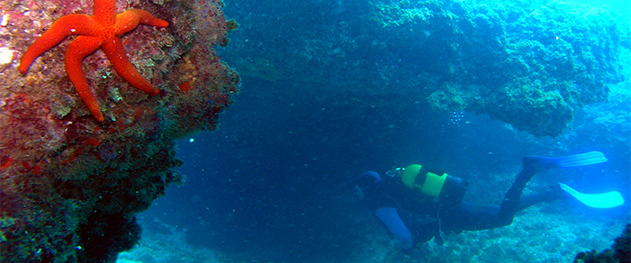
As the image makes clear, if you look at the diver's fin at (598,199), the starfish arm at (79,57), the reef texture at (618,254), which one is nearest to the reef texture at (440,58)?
the diver's fin at (598,199)

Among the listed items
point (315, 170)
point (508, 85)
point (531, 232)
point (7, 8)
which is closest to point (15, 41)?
point (7, 8)

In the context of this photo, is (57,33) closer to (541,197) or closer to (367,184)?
(367,184)

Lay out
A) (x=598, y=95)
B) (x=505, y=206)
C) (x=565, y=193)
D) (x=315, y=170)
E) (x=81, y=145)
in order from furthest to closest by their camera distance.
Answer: (x=315, y=170) → (x=598, y=95) → (x=565, y=193) → (x=505, y=206) → (x=81, y=145)

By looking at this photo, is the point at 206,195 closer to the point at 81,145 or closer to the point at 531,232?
the point at 81,145

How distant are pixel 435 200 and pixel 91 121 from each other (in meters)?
8.98

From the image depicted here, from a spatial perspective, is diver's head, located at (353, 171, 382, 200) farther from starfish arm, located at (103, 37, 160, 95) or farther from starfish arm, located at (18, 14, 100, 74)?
starfish arm, located at (18, 14, 100, 74)

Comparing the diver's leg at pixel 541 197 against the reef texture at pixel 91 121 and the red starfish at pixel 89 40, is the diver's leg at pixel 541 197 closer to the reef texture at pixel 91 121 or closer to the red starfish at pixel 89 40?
the reef texture at pixel 91 121

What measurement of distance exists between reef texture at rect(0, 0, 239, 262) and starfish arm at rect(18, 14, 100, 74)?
19 centimetres

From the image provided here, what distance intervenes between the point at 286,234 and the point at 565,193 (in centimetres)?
1022

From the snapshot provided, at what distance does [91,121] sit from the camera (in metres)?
1.79

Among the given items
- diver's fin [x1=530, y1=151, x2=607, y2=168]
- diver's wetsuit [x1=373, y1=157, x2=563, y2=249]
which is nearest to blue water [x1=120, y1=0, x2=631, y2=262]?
diver's wetsuit [x1=373, y1=157, x2=563, y2=249]

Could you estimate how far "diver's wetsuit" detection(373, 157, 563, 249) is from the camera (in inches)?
329

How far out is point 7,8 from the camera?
56.4 inches

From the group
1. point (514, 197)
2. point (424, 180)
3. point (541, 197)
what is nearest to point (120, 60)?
point (424, 180)
